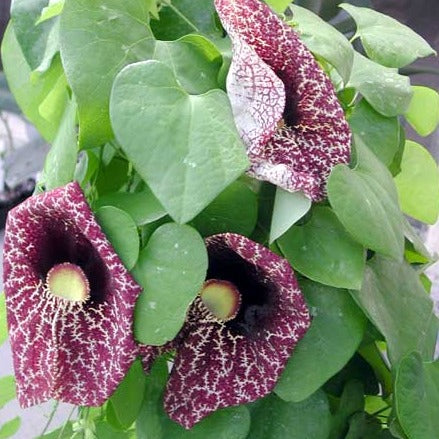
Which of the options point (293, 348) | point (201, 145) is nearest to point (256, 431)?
point (293, 348)

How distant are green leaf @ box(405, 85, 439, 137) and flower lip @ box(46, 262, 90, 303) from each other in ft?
0.78

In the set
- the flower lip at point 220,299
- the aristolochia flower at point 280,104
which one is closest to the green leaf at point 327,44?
the aristolochia flower at point 280,104

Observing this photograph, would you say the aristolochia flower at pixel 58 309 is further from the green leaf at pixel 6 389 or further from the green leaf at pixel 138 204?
the green leaf at pixel 6 389

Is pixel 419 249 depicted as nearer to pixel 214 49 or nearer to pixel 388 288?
pixel 388 288

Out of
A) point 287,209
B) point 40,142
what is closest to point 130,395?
point 287,209

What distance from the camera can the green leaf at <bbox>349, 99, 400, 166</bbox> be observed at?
41cm

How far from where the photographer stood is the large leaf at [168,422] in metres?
0.39

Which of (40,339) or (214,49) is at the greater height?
(214,49)

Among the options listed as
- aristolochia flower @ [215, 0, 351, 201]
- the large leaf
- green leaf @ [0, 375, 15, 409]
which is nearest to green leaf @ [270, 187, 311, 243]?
aristolochia flower @ [215, 0, 351, 201]

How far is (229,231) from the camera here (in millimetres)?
370

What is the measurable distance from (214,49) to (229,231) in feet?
0.29

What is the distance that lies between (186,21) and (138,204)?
11 centimetres

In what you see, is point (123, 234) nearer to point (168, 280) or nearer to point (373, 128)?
point (168, 280)

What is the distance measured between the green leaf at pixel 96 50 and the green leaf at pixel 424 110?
206 millimetres
